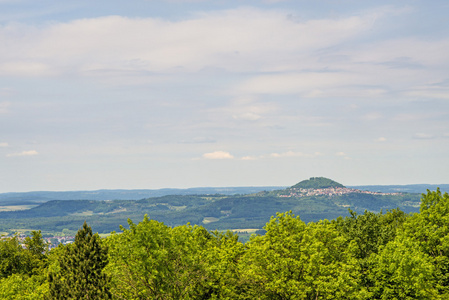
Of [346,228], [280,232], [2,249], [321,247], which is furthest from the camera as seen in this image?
[2,249]

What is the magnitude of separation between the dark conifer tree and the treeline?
0.11 meters

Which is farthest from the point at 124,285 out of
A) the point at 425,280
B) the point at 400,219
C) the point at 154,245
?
the point at 400,219

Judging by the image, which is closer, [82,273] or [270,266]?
[82,273]

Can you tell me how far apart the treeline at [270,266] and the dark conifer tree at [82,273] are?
0.11m

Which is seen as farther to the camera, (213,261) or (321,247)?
(213,261)

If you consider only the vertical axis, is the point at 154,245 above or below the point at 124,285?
above

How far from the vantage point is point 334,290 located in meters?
49.2

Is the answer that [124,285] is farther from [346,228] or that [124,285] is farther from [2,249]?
[2,249]

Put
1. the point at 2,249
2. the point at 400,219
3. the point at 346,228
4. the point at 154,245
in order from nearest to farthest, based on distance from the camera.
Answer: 1. the point at 154,245
2. the point at 346,228
3. the point at 2,249
4. the point at 400,219

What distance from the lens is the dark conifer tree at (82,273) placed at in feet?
154

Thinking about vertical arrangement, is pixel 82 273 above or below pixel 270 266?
above

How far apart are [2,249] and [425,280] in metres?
80.0

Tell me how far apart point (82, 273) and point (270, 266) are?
67.8 feet

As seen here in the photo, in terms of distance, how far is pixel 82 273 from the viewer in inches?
1925
